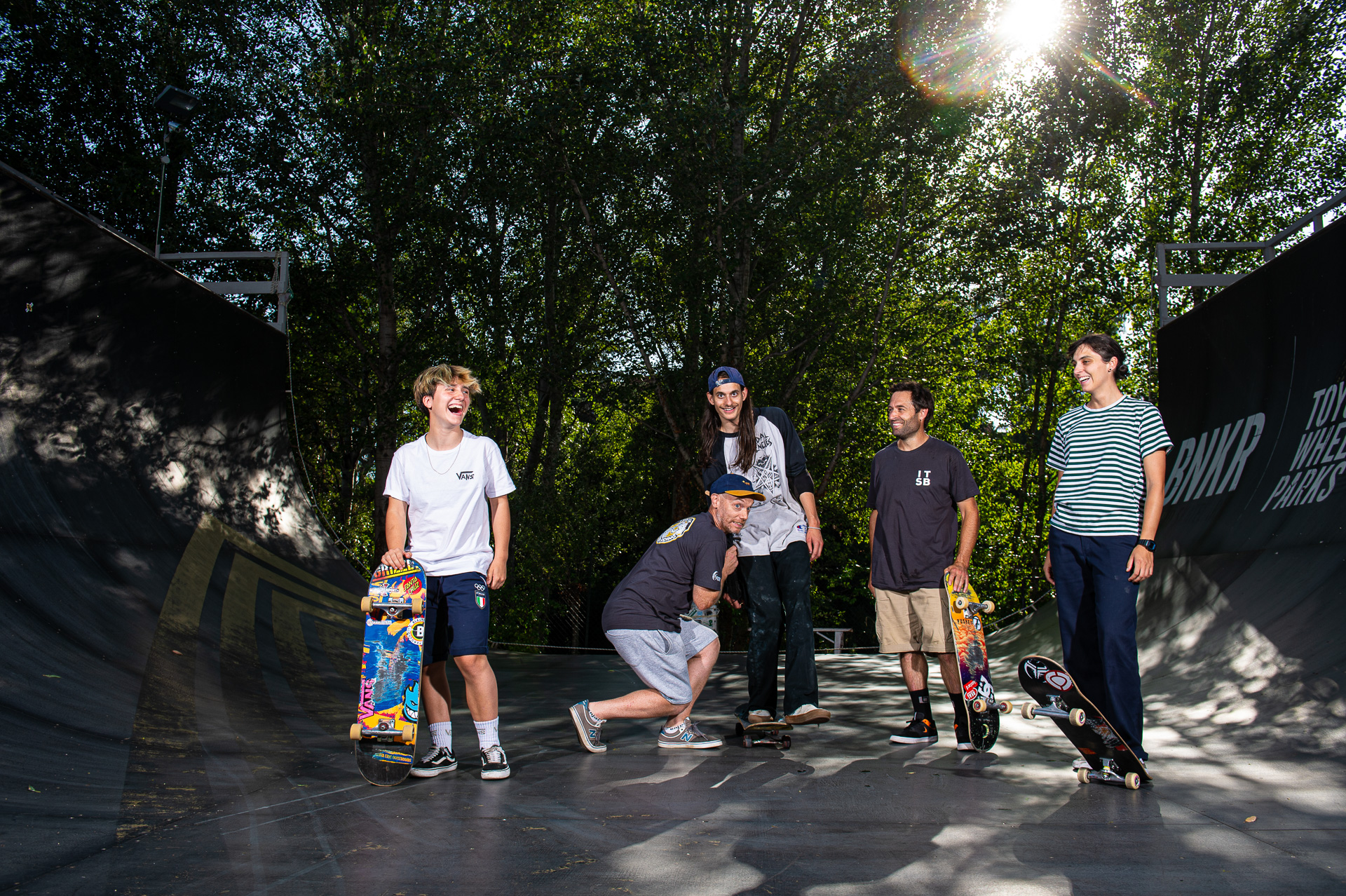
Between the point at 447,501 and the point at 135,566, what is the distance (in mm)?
3292

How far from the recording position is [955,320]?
16.5m

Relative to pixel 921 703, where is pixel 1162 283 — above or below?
above

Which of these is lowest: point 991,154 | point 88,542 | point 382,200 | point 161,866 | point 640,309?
point 161,866

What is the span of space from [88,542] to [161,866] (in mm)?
3936

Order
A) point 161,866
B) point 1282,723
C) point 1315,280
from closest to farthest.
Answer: point 161,866
point 1282,723
point 1315,280

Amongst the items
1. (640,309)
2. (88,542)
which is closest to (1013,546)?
(640,309)

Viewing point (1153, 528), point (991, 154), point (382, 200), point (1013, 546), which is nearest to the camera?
point (1153, 528)

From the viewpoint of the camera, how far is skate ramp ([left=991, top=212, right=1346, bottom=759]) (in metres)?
4.47

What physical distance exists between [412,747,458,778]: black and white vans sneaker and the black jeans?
1492mm

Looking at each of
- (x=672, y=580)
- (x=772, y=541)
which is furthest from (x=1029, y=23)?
(x=672, y=580)

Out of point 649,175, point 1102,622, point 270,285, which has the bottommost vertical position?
point 1102,622

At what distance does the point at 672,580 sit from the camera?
395 centimetres

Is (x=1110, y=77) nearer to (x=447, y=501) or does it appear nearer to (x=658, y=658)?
(x=658, y=658)

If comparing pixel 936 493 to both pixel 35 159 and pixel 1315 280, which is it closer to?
pixel 1315 280
